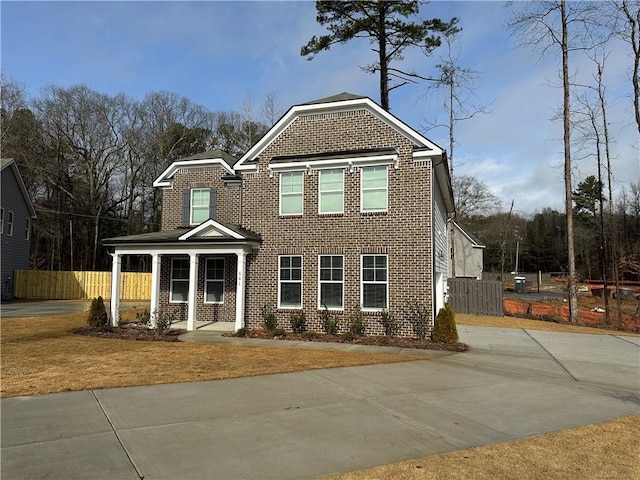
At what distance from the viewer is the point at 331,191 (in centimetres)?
1472

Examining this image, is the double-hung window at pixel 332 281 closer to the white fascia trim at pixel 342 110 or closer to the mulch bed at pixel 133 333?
the white fascia trim at pixel 342 110

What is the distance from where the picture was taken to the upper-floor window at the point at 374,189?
14172 millimetres

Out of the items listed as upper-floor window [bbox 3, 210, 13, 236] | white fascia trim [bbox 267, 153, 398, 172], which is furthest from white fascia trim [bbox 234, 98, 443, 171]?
upper-floor window [bbox 3, 210, 13, 236]

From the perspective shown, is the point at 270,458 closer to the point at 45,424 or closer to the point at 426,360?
the point at 45,424

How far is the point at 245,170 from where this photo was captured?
15.8m

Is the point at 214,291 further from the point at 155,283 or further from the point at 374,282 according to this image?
the point at 374,282

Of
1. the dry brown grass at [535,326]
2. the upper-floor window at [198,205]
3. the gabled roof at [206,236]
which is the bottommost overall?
the dry brown grass at [535,326]

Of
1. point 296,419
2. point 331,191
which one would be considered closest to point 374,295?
point 331,191

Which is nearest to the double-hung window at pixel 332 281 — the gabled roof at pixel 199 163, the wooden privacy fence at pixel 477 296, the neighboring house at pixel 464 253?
the gabled roof at pixel 199 163

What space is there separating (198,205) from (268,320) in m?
6.06

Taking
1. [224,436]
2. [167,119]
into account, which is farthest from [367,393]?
[167,119]

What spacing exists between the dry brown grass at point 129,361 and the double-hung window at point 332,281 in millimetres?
3069

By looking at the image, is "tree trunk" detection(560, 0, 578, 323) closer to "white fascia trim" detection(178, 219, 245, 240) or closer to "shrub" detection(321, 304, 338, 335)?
"shrub" detection(321, 304, 338, 335)

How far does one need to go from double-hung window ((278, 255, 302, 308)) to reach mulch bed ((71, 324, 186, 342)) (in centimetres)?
346
